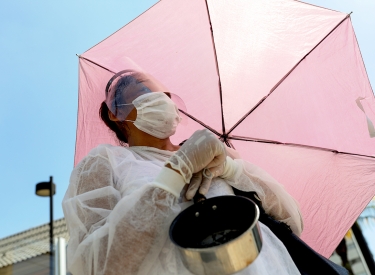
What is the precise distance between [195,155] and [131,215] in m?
0.31

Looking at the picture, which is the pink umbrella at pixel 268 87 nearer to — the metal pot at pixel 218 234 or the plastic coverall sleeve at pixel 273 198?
the plastic coverall sleeve at pixel 273 198

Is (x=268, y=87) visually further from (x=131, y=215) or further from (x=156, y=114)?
(x=131, y=215)

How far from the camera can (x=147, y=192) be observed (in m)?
1.50

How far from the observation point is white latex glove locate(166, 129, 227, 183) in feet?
5.01

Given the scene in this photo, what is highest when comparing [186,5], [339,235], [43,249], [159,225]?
[186,5]

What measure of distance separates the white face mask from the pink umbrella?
562mm

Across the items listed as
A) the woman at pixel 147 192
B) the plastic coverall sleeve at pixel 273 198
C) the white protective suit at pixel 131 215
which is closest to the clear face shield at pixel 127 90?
the woman at pixel 147 192

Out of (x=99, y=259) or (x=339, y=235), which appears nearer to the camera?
(x=99, y=259)

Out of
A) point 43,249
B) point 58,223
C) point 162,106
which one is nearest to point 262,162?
point 162,106

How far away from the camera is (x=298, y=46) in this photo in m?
2.68

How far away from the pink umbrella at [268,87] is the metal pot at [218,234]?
1.15 metres

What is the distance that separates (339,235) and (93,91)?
174 centimetres

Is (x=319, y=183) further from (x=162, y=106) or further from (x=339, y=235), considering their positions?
(x=162, y=106)

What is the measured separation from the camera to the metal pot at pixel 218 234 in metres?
1.22
